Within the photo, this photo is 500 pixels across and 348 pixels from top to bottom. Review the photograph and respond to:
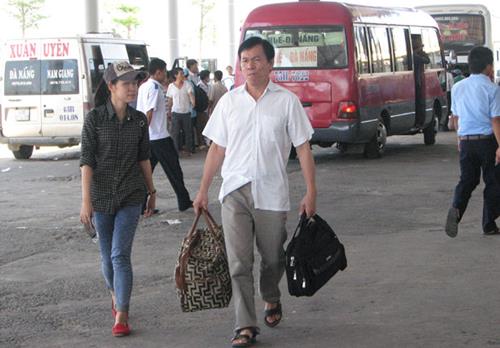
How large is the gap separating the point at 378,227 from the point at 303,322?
4.16 meters

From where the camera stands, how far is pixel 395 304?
7.32 m

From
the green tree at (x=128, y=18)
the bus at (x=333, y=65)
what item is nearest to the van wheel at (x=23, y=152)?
the bus at (x=333, y=65)

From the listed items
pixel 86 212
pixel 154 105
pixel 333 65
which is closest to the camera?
pixel 86 212

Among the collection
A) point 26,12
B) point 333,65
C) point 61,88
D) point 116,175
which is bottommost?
point 116,175

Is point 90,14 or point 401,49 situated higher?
point 90,14

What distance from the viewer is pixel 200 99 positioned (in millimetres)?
21188

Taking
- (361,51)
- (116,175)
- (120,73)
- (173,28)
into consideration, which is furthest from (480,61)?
(173,28)

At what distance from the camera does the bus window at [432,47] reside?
2195 cm

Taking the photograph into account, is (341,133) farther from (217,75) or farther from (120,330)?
(120,330)

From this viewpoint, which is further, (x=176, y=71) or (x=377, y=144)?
(x=176, y=71)

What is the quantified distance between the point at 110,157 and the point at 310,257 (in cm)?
146

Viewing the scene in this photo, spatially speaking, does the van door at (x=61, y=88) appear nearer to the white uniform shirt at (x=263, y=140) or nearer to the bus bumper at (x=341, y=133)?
the bus bumper at (x=341, y=133)

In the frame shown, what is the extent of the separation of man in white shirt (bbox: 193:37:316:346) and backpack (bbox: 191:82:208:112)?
14.6 m

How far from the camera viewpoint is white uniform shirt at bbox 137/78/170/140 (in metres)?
11.8
